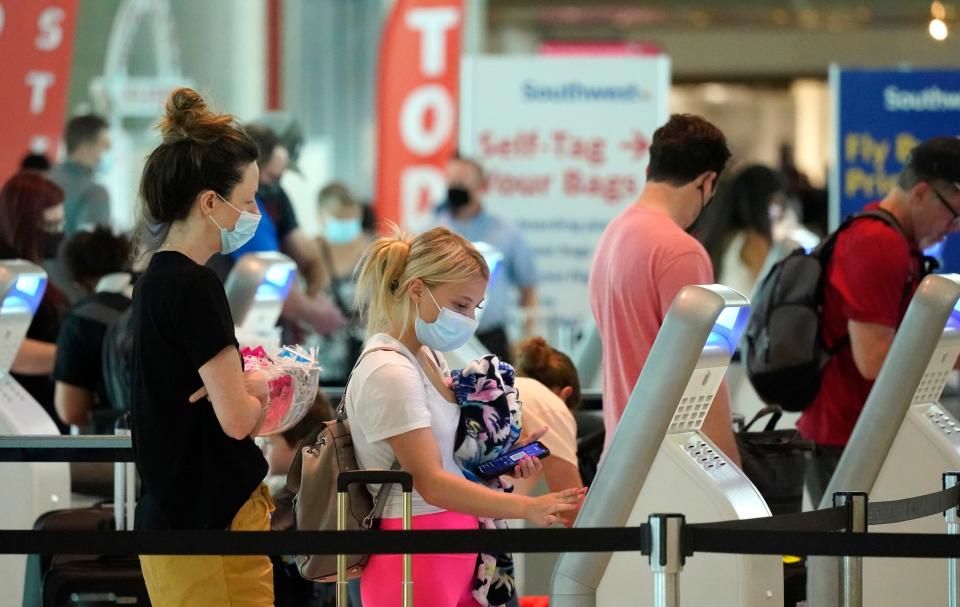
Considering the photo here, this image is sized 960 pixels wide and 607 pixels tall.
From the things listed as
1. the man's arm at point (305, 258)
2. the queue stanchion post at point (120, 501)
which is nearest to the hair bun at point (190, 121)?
the queue stanchion post at point (120, 501)

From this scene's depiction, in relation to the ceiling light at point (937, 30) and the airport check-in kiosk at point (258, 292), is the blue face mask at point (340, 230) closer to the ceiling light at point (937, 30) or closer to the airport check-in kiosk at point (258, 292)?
the ceiling light at point (937, 30)

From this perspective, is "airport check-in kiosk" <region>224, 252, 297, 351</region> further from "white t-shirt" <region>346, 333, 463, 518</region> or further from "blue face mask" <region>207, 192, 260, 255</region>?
"blue face mask" <region>207, 192, 260, 255</region>

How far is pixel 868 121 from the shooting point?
25.3 feet

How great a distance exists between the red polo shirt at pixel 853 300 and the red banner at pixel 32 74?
3.75m

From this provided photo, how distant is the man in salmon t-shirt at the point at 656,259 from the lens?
349cm

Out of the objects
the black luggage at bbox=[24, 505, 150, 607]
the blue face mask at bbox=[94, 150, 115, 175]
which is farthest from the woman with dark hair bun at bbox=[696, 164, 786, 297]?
the black luggage at bbox=[24, 505, 150, 607]

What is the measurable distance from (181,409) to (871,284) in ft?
6.77

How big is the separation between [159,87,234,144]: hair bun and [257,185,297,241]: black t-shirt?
351cm

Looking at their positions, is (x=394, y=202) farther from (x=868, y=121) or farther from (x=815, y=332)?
(x=815, y=332)

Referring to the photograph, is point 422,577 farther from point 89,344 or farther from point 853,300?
point 89,344

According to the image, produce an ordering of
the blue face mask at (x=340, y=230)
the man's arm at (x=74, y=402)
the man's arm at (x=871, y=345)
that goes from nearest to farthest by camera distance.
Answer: the man's arm at (x=871, y=345)
the man's arm at (x=74, y=402)
the blue face mask at (x=340, y=230)

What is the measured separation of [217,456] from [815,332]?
200 centimetres

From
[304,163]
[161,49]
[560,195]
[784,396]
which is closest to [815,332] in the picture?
[784,396]

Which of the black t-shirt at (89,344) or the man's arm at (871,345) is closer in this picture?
the man's arm at (871,345)
